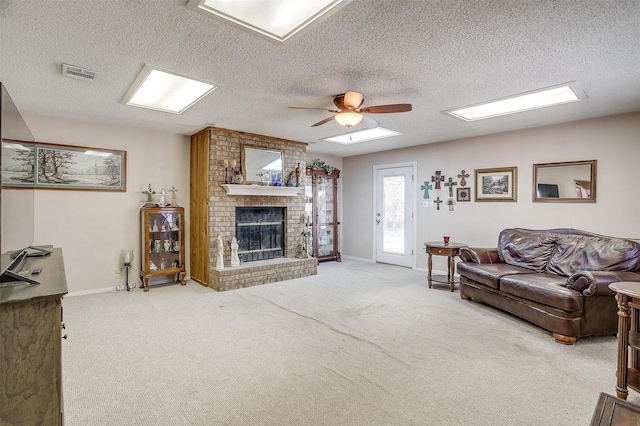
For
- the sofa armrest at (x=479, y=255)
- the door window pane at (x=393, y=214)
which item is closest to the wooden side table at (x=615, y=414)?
the sofa armrest at (x=479, y=255)

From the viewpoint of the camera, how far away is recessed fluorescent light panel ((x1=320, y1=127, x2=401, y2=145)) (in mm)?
5219

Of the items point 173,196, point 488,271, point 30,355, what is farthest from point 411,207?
point 30,355

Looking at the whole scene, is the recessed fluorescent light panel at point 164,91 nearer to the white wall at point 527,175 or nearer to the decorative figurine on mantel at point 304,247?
the decorative figurine on mantel at point 304,247

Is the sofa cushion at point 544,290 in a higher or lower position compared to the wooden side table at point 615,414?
lower

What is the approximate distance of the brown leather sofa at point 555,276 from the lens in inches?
117

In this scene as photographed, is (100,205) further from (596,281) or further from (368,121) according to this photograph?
(596,281)

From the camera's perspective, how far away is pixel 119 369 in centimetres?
249

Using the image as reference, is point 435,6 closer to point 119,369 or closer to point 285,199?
point 119,369

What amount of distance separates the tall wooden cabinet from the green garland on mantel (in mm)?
5852

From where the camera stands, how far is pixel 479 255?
14.5 ft

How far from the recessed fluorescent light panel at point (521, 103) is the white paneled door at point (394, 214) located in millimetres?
2201

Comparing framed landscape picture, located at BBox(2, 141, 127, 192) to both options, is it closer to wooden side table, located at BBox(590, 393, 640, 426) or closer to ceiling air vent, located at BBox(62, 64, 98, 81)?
ceiling air vent, located at BBox(62, 64, 98, 81)

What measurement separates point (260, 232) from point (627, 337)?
469 cm

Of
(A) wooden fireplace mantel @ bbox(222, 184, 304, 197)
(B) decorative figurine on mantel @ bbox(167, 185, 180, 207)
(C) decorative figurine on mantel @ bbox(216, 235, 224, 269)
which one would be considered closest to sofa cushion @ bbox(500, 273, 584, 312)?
(A) wooden fireplace mantel @ bbox(222, 184, 304, 197)
